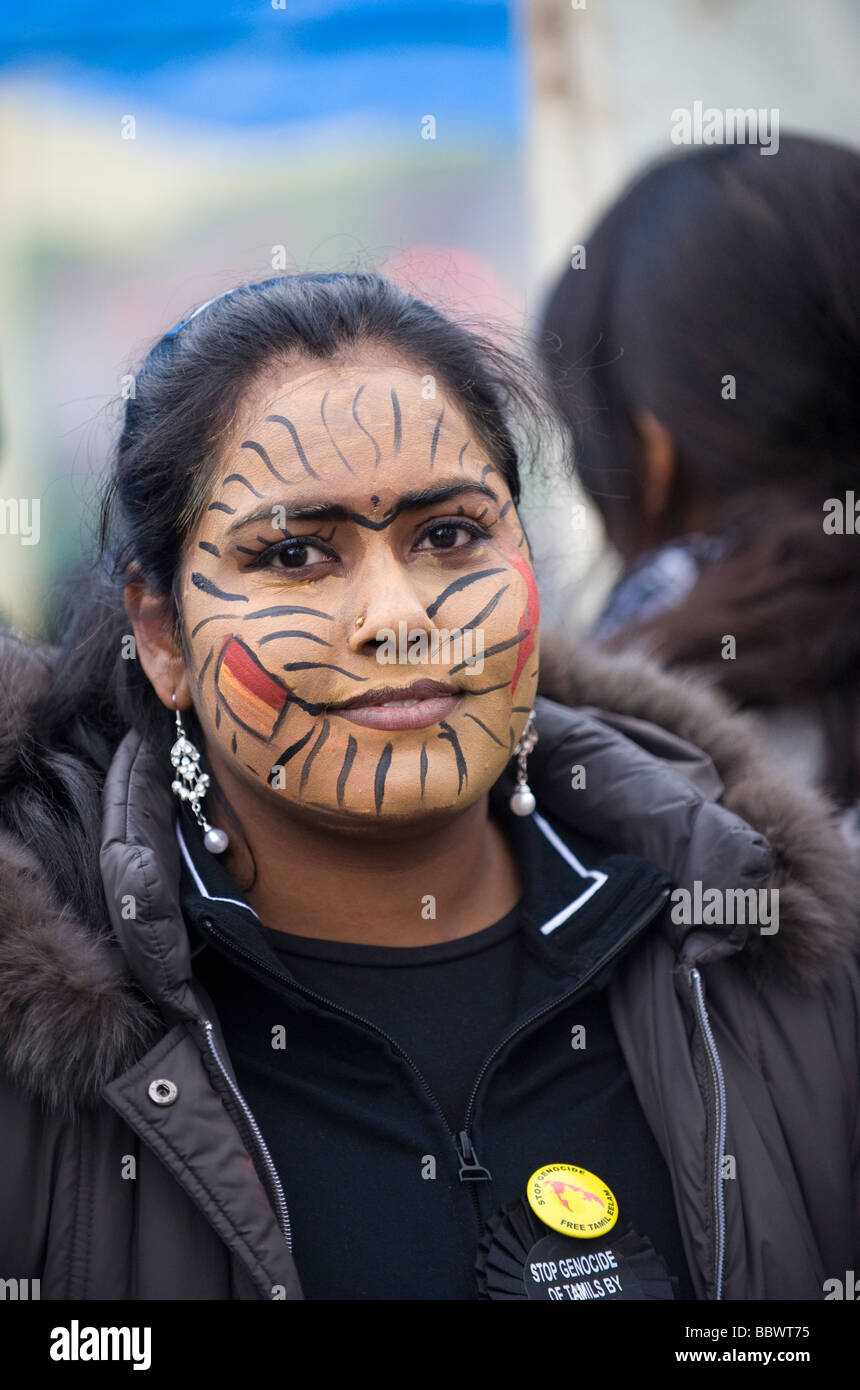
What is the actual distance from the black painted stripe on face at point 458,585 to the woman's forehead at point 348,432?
6.8 inches

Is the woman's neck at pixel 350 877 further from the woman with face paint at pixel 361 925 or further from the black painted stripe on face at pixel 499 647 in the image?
the black painted stripe on face at pixel 499 647

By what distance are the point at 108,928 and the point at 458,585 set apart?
78 centimetres

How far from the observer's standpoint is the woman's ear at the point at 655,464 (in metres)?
3.35

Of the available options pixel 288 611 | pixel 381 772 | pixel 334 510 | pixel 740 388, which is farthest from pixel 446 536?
pixel 740 388

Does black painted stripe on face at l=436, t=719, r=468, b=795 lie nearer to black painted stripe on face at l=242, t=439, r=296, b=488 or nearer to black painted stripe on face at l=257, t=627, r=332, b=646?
black painted stripe on face at l=257, t=627, r=332, b=646

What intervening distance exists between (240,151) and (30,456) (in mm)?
1415

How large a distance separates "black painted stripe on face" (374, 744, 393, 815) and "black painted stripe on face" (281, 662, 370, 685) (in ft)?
0.37

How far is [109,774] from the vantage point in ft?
7.41

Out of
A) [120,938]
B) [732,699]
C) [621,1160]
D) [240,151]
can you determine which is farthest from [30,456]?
[621,1160]

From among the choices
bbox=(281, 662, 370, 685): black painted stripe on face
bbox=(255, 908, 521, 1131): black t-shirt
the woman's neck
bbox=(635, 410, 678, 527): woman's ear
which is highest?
bbox=(635, 410, 678, 527): woman's ear

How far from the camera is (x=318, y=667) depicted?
210 centimetres

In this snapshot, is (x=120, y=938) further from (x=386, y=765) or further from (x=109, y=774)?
(x=386, y=765)

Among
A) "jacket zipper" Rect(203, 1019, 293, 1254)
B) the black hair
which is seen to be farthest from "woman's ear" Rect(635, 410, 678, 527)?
"jacket zipper" Rect(203, 1019, 293, 1254)

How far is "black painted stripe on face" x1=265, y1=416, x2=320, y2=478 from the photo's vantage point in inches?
85.7
